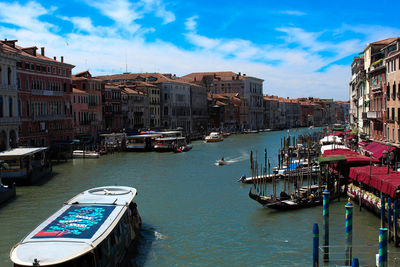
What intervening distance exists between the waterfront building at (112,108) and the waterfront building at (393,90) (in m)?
27.1

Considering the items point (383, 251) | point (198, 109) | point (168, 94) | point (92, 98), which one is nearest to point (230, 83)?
point (198, 109)

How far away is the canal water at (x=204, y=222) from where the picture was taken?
32.6ft

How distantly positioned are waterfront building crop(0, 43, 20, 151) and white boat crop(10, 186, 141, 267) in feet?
49.5

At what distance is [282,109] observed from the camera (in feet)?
301

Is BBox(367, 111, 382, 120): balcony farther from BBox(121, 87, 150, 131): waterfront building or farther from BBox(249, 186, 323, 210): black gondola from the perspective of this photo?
BBox(121, 87, 150, 131): waterfront building

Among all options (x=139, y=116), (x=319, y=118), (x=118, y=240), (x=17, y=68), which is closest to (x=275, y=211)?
(x=118, y=240)

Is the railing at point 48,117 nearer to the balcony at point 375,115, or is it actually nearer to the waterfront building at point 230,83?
the balcony at point 375,115

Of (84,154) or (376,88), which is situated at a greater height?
(376,88)

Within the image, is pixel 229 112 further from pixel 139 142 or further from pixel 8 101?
pixel 8 101

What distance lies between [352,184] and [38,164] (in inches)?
524

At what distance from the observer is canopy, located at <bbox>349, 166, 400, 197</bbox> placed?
1087cm

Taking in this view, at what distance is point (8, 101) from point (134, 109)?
23.0m

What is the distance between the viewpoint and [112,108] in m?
43.6

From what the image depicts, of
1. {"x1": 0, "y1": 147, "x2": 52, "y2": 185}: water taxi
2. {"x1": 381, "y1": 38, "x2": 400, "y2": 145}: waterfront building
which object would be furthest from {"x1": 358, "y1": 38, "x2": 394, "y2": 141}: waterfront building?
{"x1": 0, "y1": 147, "x2": 52, "y2": 185}: water taxi
